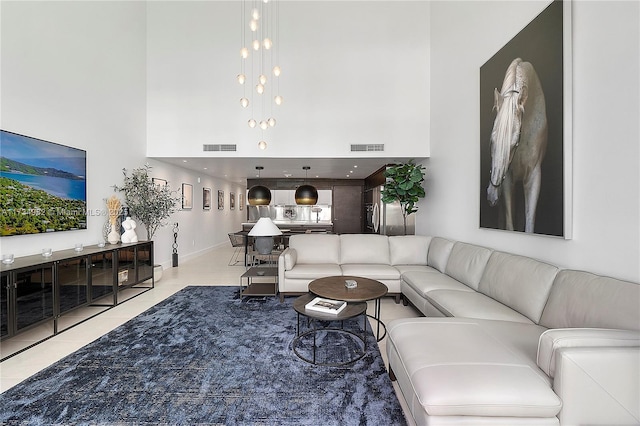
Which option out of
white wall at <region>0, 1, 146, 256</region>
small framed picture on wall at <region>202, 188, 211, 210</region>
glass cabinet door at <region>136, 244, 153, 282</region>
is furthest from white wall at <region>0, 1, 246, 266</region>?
small framed picture on wall at <region>202, 188, 211, 210</region>

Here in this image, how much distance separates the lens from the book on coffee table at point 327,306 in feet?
8.28

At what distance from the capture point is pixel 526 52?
2.76 metres

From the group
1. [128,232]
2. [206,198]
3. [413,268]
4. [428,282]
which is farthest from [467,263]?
[206,198]

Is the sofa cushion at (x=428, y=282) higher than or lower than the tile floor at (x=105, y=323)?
higher

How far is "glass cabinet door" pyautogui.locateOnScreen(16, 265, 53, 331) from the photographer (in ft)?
8.38

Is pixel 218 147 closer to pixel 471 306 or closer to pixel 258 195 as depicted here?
pixel 258 195

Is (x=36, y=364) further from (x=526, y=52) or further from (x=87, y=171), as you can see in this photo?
(x=526, y=52)

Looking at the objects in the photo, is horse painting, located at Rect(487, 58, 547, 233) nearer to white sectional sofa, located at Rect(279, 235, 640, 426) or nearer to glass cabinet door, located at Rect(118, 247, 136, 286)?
white sectional sofa, located at Rect(279, 235, 640, 426)

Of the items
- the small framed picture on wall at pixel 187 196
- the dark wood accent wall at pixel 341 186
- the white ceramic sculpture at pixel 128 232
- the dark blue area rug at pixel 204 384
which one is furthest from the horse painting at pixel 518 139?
the dark wood accent wall at pixel 341 186

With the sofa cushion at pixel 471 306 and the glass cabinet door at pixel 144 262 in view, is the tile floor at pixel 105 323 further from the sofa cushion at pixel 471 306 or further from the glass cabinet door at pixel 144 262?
the sofa cushion at pixel 471 306

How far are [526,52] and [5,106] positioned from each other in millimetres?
5327

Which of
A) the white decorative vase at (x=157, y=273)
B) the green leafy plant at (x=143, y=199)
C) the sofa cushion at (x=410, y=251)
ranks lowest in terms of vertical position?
the white decorative vase at (x=157, y=273)

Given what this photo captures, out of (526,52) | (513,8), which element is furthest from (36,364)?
(513,8)

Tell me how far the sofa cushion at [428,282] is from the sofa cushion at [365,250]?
0.73 m
